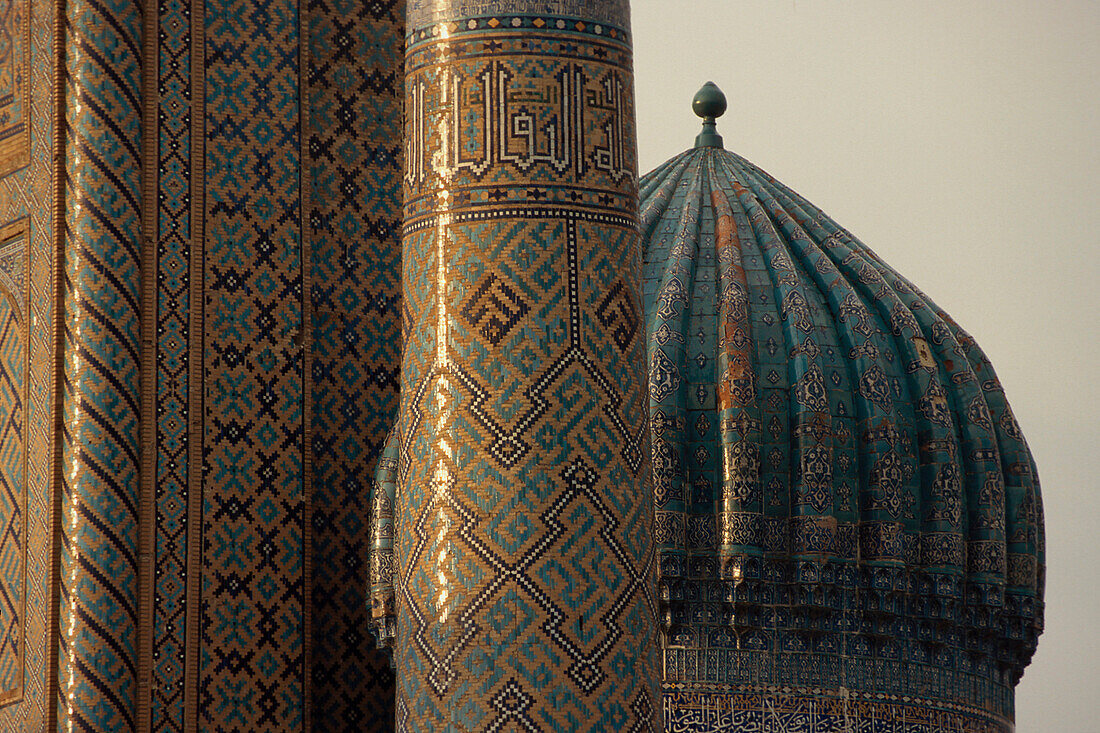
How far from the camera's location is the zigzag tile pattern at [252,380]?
4.85 meters

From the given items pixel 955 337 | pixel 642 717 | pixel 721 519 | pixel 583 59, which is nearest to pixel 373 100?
pixel 583 59

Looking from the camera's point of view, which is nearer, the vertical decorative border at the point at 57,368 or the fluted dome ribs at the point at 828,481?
the vertical decorative border at the point at 57,368

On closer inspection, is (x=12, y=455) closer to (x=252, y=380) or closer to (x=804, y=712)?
(x=252, y=380)

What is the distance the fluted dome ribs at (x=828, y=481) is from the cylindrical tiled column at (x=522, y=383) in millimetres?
3829

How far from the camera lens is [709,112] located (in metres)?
9.97

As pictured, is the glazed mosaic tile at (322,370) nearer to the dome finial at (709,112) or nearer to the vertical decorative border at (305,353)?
the vertical decorative border at (305,353)

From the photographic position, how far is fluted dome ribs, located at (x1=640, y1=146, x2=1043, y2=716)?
8023 mm

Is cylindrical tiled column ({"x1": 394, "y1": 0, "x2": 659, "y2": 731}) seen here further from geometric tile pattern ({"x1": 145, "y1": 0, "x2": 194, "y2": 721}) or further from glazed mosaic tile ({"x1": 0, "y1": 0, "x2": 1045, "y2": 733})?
geometric tile pattern ({"x1": 145, "y1": 0, "x2": 194, "y2": 721})

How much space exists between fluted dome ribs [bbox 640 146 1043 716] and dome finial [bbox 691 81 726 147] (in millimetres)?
974

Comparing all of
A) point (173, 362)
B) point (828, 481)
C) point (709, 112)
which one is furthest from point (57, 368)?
point (709, 112)

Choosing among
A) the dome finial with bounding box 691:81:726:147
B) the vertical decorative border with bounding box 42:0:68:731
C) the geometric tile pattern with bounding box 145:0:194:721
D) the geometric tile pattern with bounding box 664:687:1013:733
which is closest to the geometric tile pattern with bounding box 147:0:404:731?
the geometric tile pattern with bounding box 145:0:194:721

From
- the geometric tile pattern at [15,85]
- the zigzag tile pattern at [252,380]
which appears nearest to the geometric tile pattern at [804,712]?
the zigzag tile pattern at [252,380]

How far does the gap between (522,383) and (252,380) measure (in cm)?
112

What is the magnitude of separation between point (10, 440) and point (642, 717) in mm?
1934
